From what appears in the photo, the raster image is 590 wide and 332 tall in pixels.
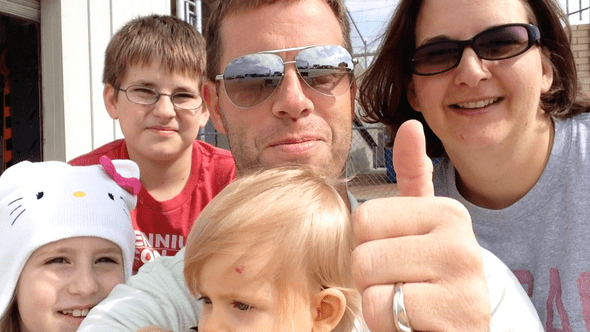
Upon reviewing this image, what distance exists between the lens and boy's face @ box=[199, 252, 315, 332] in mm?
1483

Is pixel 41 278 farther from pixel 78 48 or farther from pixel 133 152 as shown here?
pixel 78 48

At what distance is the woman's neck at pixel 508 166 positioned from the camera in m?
2.27

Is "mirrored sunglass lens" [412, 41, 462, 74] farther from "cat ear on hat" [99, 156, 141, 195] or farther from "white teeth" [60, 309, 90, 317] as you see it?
"white teeth" [60, 309, 90, 317]

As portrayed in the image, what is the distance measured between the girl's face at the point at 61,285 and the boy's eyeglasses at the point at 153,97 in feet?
4.06

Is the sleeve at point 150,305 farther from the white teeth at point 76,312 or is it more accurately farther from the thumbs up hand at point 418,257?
the thumbs up hand at point 418,257

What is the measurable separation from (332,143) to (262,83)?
0.36 metres

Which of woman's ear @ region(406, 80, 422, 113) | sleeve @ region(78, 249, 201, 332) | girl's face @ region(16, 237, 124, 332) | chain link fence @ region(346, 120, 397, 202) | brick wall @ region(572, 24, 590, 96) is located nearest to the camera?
sleeve @ region(78, 249, 201, 332)

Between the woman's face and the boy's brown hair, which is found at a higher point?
the boy's brown hair

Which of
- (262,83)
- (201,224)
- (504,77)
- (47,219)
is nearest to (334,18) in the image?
(262,83)

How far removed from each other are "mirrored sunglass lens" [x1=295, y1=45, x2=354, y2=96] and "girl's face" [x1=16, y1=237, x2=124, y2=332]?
Answer: 1060 millimetres

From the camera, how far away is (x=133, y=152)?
3293 mm

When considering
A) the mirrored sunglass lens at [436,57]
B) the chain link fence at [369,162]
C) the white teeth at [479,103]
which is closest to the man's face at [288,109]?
the mirrored sunglass lens at [436,57]

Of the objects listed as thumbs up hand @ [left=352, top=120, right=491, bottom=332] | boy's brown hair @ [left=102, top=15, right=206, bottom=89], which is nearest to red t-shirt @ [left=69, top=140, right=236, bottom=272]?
boy's brown hair @ [left=102, top=15, right=206, bottom=89]

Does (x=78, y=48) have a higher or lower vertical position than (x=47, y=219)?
higher
